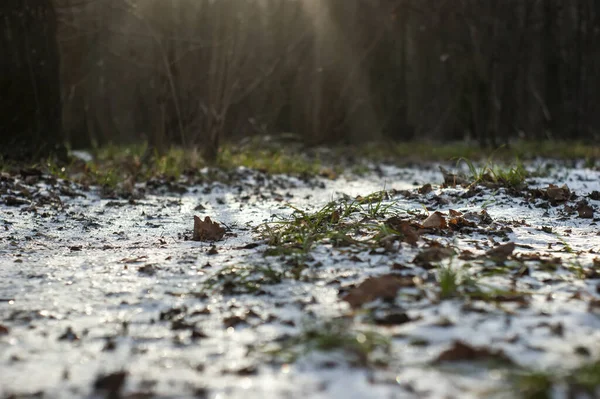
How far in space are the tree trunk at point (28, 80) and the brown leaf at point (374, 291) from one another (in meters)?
6.38

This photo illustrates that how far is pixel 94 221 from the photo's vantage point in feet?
16.0

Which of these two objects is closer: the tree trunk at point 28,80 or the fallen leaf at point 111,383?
the fallen leaf at point 111,383

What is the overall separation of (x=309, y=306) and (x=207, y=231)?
169 cm

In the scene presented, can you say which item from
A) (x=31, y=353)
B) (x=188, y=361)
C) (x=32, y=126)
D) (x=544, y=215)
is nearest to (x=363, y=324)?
(x=188, y=361)

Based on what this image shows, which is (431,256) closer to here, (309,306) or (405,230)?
(405,230)

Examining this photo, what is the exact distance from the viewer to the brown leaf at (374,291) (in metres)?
2.41

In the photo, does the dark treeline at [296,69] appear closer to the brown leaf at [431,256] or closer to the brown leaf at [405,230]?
the brown leaf at [405,230]

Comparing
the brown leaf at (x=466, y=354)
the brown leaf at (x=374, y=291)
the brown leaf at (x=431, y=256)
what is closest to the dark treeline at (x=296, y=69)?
the brown leaf at (x=431, y=256)

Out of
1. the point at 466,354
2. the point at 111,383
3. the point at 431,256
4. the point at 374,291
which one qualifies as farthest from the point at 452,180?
the point at 111,383

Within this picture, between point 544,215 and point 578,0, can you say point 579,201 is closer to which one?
point 544,215

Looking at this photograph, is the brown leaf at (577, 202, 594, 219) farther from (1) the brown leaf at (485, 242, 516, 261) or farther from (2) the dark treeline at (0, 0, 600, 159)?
(2) the dark treeline at (0, 0, 600, 159)

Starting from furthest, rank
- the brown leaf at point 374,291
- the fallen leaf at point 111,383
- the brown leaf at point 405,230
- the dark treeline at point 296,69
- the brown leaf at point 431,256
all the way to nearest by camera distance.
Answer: the dark treeline at point 296,69 → the brown leaf at point 405,230 → the brown leaf at point 431,256 → the brown leaf at point 374,291 → the fallen leaf at point 111,383

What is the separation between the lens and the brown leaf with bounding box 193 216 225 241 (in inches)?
158

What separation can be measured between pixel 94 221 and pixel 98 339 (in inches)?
112
